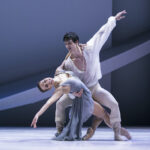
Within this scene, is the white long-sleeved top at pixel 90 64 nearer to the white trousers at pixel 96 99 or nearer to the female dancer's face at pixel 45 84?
the white trousers at pixel 96 99

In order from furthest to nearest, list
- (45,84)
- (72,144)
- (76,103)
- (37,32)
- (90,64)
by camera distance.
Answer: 1. (37,32)
2. (90,64)
3. (76,103)
4. (45,84)
5. (72,144)

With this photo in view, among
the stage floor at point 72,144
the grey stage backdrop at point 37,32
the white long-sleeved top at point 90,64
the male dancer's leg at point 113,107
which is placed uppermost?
the grey stage backdrop at point 37,32

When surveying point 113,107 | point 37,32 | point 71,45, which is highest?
point 37,32

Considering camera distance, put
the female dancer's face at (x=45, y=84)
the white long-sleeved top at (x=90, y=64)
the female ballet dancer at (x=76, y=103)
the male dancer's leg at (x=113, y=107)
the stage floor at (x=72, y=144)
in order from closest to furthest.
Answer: the stage floor at (x=72, y=144)
the female dancer's face at (x=45, y=84)
the female ballet dancer at (x=76, y=103)
the male dancer's leg at (x=113, y=107)
the white long-sleeved top at (x=90, y=64)

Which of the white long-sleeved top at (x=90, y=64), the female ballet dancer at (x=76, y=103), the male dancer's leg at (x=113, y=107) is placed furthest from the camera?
the white long-sleeved top at (x=90, y=64)

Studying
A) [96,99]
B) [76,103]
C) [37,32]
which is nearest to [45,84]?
[76,103]

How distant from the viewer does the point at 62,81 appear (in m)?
4.30

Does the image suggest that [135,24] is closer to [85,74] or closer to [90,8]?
[90,8]

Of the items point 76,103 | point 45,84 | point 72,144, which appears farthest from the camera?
point 76,103

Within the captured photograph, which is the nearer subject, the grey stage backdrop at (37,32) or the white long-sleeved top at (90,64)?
the white long-sleeved top at (90,64)

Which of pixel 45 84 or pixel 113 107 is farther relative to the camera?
pixel 113 107

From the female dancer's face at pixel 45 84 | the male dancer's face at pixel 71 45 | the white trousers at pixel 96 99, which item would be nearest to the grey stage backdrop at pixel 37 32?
the white trousers at pixel 96 99

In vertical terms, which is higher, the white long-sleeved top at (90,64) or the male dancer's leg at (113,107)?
the white long-sleeved top at (90,64)

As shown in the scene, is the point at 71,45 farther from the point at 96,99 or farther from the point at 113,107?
the point at 113,107
